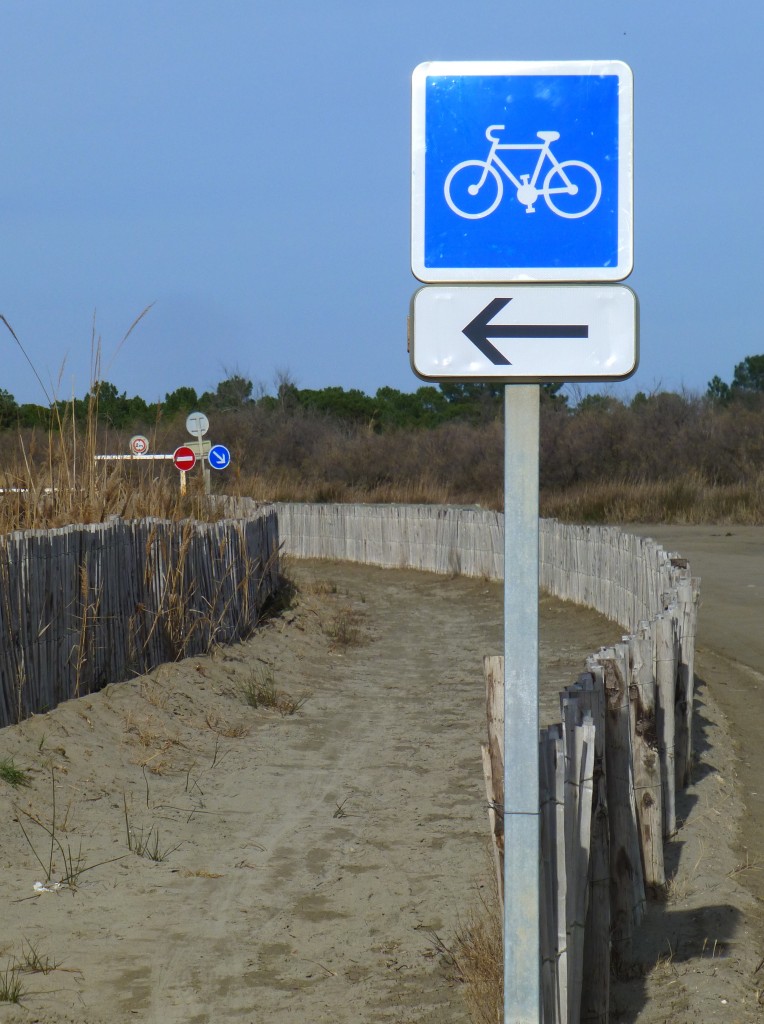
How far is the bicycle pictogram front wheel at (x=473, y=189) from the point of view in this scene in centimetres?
265

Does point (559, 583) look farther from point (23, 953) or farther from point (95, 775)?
point (23, 953)

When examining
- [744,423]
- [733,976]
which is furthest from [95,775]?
[744,423]

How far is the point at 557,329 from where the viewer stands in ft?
8.64

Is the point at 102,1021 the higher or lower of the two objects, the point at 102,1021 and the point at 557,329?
the lower

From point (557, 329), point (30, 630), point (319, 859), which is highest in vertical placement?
point (557, 329)

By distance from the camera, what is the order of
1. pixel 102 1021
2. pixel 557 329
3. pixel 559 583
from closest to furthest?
pixel 557 329 → pixel 102 1021 → pixel 559 583

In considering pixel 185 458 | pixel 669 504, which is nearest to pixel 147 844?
pixel 185 458

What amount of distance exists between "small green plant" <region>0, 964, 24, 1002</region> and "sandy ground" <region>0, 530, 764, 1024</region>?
→ 25 mm

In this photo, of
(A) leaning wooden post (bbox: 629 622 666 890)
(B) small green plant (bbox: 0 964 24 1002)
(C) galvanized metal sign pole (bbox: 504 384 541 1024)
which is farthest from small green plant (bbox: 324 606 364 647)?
(C) galvanized metal sign pole (bbox: 504 384 541 1024)

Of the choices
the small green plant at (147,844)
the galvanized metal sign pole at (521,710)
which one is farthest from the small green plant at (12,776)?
the galvanized metal sign pole at (521,710)

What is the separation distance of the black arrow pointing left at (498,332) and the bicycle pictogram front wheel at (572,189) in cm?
25

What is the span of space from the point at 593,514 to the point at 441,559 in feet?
29.3

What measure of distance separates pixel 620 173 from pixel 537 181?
0.59ft

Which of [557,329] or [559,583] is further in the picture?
[559,583]
